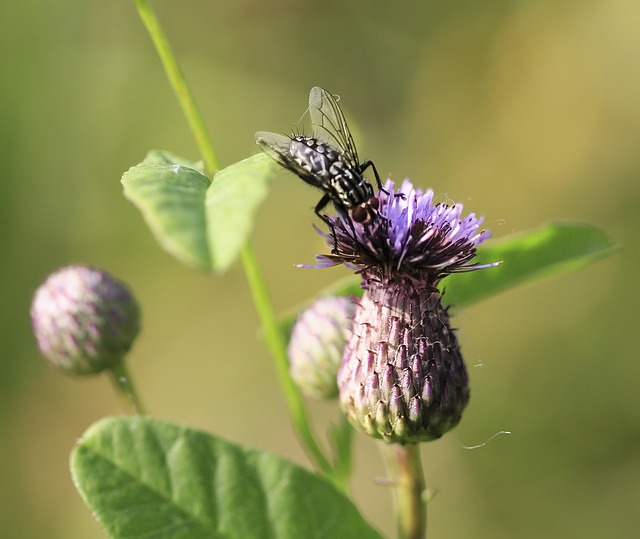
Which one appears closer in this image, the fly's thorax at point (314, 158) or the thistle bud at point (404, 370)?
the thistle bud at point (404, 370)

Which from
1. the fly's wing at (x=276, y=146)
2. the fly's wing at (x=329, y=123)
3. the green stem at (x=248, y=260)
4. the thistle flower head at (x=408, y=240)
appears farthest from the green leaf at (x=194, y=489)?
the fly's wing at (x=329, y=123)

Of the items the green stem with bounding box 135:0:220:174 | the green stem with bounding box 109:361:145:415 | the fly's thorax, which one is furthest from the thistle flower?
the green stem with bounding box 109:361:145:415

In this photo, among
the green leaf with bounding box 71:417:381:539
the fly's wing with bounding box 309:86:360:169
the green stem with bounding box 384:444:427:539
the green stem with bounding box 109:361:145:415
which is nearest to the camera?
the green leaf with bounding box 71:417:381:539

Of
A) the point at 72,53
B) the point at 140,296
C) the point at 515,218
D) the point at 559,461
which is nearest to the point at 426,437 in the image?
the point at 559,461

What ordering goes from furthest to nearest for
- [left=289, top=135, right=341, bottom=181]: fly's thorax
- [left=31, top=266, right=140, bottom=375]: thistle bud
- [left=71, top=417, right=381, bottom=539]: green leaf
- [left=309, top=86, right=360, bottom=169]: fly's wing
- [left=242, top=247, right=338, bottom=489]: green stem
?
[left=31, top=266, right=140, bottom=375]: thistle bud → [left=309, top=86, right=360, bottom=169]: fly's wing → [left=242, top=247, right=338, bottom=489]: green stem → [left=289, top=135, right=341, bottom=181]: fly's thorax → [left=71, top=417, right=381, bottom=539]: green leaf

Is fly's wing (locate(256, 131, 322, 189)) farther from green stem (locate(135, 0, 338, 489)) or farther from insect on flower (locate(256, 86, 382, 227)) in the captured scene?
green stem (locate(135, 0, 338, 489))

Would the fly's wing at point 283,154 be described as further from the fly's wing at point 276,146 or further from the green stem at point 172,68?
the green stem at point 172,68

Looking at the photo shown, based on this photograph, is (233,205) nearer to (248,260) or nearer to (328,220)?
(328,220)
